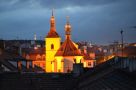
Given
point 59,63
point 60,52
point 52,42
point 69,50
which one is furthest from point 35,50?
point 69,50


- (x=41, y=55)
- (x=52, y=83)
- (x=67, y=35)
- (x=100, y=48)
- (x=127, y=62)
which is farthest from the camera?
(x=100, y=48)

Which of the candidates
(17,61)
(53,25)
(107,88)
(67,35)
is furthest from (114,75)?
(53,25)

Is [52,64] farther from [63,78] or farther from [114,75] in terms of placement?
[114,75]

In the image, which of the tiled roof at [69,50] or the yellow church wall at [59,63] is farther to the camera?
the tiled roof at [69,50]

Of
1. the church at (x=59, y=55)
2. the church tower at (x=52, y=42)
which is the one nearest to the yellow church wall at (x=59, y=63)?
the church at (x=59, y=55)

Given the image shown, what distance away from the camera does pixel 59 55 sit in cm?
14412

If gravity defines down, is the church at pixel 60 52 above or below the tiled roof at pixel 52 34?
below

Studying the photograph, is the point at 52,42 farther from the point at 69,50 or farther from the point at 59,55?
the point at 69,50

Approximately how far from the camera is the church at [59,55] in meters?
139

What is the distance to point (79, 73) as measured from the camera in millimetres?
46594

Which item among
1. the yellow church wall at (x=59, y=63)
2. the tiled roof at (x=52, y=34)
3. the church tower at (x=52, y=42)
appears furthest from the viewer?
the tiled roof at (x=52, y=34)

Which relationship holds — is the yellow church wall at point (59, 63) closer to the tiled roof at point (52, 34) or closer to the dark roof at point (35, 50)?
the tiled roof at point (52, 34)

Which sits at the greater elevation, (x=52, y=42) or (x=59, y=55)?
(x=52, y=42)

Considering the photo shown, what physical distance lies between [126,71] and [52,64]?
113 m
